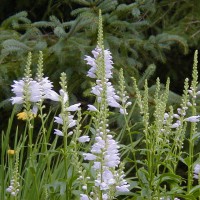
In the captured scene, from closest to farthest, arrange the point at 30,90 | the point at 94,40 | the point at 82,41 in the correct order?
the point at 30,90 → the point at 82,41 → the point at 94,40

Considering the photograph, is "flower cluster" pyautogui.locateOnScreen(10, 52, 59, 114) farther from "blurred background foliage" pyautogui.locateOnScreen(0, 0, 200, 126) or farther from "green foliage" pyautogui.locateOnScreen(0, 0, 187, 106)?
"green foliage" pyautogui.locateOnScreen(0, 0, 187, 106)

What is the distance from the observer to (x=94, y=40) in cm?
521

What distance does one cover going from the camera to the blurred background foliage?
16.0 feet

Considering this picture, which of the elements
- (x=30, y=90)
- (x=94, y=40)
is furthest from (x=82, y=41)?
(x=30, y=90)

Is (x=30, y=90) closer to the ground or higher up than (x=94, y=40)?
closer to the ground

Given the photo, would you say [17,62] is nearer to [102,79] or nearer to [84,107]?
[84,107]

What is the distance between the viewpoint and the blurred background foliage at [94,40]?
488cm

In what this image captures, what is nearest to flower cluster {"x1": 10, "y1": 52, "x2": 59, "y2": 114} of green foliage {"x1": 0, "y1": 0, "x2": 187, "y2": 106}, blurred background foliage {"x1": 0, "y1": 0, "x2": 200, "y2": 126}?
blurred background foliage {"x1": 0, "y1": 0, "x2": 200, "y2": 126}

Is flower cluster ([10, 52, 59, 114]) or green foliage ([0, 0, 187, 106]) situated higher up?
green foliage ([0, 0, 187, 106])

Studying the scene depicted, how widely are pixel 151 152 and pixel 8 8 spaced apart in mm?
4891

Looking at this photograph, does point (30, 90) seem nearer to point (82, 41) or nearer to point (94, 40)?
point (82, 41)

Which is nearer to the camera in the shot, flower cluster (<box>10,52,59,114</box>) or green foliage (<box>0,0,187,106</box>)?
flower cluster (<box>10,52,59,114</box>)

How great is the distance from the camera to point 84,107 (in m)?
5.51

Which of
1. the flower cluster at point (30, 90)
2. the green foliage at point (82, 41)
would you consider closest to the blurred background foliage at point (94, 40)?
the green foliage at point (82, 41)
